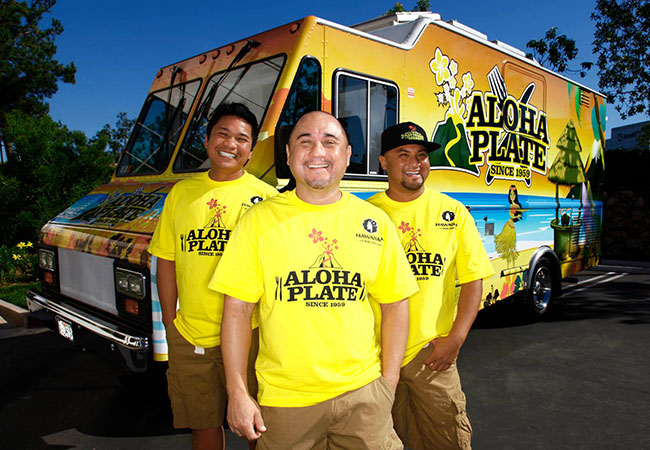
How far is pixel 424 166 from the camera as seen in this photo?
2.48 meters

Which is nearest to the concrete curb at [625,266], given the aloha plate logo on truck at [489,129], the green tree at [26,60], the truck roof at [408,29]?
the aloha plate logo on truck at [489,129]

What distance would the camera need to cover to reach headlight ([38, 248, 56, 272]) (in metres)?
4.17

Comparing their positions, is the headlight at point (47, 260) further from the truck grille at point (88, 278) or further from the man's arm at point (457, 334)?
the man's arm at point (457, 334)

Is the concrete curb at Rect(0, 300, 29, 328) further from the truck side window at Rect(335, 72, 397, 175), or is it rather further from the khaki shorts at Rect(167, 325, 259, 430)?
the truck side window at Rect(335, 72, 397, 175)

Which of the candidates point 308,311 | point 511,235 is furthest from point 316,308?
point 511,235

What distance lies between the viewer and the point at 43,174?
8.35m

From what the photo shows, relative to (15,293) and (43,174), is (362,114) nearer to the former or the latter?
(15,293)

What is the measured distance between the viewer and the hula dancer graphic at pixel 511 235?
5309 mm

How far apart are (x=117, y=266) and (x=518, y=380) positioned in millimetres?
3500

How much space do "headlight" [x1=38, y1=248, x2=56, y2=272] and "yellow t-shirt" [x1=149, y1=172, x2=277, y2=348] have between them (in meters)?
2.27

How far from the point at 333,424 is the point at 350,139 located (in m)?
2.50

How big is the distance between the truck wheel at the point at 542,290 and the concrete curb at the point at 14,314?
6.23 m

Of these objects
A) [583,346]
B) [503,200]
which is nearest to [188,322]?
[503,200]

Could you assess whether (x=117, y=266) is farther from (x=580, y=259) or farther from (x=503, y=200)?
(x=580, y=259)
